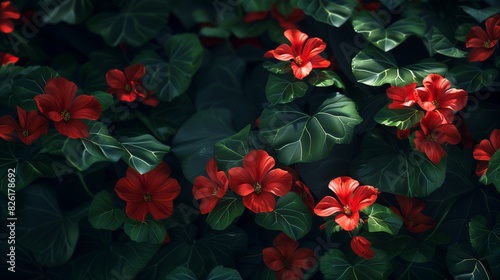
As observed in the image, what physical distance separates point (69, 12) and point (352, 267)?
4.04ft

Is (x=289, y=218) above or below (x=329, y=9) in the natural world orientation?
below

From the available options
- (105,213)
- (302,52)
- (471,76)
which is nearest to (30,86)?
(105,213)

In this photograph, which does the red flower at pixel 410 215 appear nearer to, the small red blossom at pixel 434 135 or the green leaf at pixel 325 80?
the small red blossom at pixel 434 135

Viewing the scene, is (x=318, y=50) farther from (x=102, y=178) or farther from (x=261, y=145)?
(x=102, y=178)

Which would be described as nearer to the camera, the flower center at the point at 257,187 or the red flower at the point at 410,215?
the flower center at the point at 257,187

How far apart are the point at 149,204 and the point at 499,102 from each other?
1106 mm

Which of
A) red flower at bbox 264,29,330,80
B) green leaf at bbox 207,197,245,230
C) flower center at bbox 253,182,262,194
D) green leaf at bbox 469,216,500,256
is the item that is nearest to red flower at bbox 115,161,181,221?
green leaf at bbox 207,197,245,230

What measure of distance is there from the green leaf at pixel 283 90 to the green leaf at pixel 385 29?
24 cm

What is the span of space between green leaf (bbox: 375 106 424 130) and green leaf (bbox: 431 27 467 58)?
267 millimetres

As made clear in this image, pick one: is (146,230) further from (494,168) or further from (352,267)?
(494,168)

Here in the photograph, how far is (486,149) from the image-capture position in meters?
1.76

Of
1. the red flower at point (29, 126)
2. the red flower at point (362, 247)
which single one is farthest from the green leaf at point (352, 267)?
the red flower at point (29, 126)

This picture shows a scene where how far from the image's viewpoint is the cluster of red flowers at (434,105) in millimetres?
1702

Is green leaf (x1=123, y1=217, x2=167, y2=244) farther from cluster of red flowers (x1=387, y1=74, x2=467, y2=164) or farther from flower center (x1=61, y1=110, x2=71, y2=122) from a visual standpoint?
cluster of red flowers (x1=387, y1=74, x2=467, y2=164)
